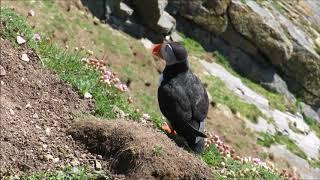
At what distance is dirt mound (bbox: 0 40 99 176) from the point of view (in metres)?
9.98

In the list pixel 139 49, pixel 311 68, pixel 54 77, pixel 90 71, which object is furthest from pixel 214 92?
pixel 54 77

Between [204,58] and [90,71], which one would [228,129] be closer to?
[204,58]

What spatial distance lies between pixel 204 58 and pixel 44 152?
16.1m

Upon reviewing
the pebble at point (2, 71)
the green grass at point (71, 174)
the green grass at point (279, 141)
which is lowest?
the green grass at point (279, 141)

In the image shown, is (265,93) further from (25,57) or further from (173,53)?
(25,57)

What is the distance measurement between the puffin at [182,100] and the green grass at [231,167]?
2.41 ft

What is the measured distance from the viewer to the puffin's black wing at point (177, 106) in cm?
1217

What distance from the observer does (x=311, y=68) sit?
2852 cm

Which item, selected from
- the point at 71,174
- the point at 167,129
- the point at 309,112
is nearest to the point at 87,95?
the point at 167,129

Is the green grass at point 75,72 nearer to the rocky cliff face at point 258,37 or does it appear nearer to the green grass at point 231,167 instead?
the green grass at point 231,167

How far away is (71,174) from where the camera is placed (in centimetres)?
984

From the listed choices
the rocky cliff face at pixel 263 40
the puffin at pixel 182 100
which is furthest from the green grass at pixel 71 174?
the rocky cliff face at pixel 263 40

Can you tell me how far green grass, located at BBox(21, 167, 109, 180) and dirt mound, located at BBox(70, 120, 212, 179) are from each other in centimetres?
32

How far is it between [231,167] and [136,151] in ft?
11.5
